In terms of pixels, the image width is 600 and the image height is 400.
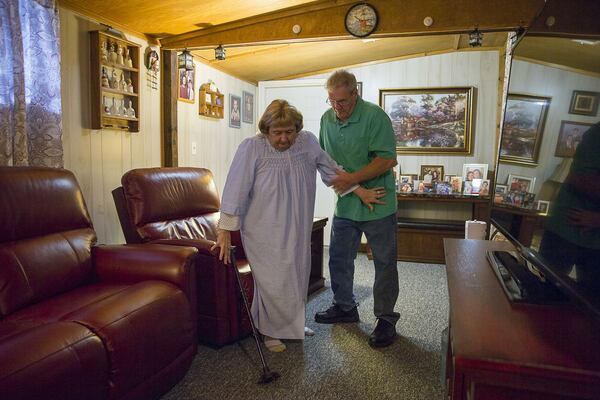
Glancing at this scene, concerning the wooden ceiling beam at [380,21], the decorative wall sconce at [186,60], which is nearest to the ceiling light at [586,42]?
the wooden ceiling beam at [380,21]

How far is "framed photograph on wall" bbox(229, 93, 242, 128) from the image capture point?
14.8 ft

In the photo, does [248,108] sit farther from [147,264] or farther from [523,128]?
[523,128]

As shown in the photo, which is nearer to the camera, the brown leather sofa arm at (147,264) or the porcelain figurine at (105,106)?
the brown leather sofa arm at (147,264)

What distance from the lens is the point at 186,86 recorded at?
12.1ft

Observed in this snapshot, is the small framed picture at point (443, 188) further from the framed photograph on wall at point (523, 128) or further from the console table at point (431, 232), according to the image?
the framed photograph on wall at point (523, 128)

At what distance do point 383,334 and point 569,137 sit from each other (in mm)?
1573

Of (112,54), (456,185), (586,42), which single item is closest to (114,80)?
(112,54)

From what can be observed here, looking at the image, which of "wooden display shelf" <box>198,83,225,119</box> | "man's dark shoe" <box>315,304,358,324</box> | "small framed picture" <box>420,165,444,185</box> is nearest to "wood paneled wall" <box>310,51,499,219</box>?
"small framed picture" <box>420,165,444,185</box>

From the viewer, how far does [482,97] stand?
4648 millimetres

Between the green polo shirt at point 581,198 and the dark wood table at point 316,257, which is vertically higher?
the green polo shirt at point 581,198

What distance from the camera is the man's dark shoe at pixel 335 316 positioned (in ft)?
8.48

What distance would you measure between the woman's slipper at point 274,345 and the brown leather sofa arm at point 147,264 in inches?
19.5

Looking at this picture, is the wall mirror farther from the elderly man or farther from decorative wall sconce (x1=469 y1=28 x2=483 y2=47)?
decorative wall sconce (x1=469 y1=28 x2=483 y2=47)

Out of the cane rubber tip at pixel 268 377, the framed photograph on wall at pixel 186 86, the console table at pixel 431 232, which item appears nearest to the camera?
the cane rubber tip at pixel 268 377
